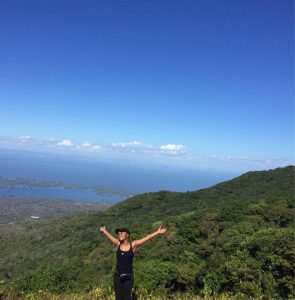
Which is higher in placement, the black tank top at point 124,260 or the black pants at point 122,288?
the black tank top at point 124,260

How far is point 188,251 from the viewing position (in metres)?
27.1

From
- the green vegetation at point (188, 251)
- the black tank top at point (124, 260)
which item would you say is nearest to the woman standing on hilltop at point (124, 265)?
the black tank top at point (124, 260)

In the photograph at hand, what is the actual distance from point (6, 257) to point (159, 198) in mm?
29924

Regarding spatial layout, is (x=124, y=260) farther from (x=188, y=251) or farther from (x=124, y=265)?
(x=188, y=251)

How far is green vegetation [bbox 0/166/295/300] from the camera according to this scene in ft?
53.2

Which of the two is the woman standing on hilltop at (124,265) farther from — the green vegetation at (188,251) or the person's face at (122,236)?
the green vegetation at (188,251)

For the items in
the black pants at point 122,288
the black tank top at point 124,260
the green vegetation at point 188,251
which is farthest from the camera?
the green vegetation at point 188,251

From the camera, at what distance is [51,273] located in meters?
27.1

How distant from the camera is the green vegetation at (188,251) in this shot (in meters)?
16.2

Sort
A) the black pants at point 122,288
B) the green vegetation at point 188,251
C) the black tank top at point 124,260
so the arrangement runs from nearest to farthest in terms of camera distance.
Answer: the black tank top at point 124,260 → the black pants at point 122,288 → the green vegetation at point 188,251

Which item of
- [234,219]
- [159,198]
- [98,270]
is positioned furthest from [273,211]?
[159,198]

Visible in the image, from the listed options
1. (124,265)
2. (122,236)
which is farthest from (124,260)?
(122,236)

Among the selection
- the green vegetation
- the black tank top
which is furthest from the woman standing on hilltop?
the green vegetation

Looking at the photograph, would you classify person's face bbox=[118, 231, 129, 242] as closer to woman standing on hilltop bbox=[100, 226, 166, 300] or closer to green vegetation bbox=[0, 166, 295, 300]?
woman standing on hilltop bbox=[100, 226, 166, 300]
